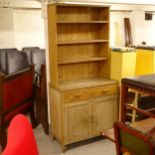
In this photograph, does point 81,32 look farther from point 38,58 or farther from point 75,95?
point 38,58

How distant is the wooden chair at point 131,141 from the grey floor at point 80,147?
154cm

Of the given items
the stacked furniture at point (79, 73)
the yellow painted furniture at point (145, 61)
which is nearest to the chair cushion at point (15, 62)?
the stacked furniture at point (79, 73)

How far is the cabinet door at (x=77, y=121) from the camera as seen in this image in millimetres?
3020

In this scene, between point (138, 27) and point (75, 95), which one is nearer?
point (75, 95)

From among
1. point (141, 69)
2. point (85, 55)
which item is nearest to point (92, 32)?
point (85, 55)

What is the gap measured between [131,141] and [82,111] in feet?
5.42

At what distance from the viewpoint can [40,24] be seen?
6.05m

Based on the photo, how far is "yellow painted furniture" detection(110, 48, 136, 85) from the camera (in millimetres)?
3283

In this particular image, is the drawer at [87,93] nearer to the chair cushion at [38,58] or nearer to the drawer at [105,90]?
the drawer at [105,90]

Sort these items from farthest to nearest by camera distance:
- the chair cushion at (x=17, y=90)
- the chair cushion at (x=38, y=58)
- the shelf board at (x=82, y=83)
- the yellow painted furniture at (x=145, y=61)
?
the chair cushion at (x=38, y=58) → the yellow painted furniture at (x=145, y=61) → the shelf board at (x=82, y=83) → the chair cushion at (x=17, y=90)

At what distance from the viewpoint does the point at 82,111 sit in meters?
3.10

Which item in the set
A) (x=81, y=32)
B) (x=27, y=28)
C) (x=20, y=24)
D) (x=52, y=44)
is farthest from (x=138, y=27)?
(x=52, y=44)

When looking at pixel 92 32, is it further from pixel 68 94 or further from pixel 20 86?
pixel 20 86

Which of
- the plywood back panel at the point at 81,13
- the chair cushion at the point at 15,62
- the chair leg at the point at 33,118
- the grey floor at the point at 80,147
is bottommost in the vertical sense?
the grey floor at the point at 80,147
